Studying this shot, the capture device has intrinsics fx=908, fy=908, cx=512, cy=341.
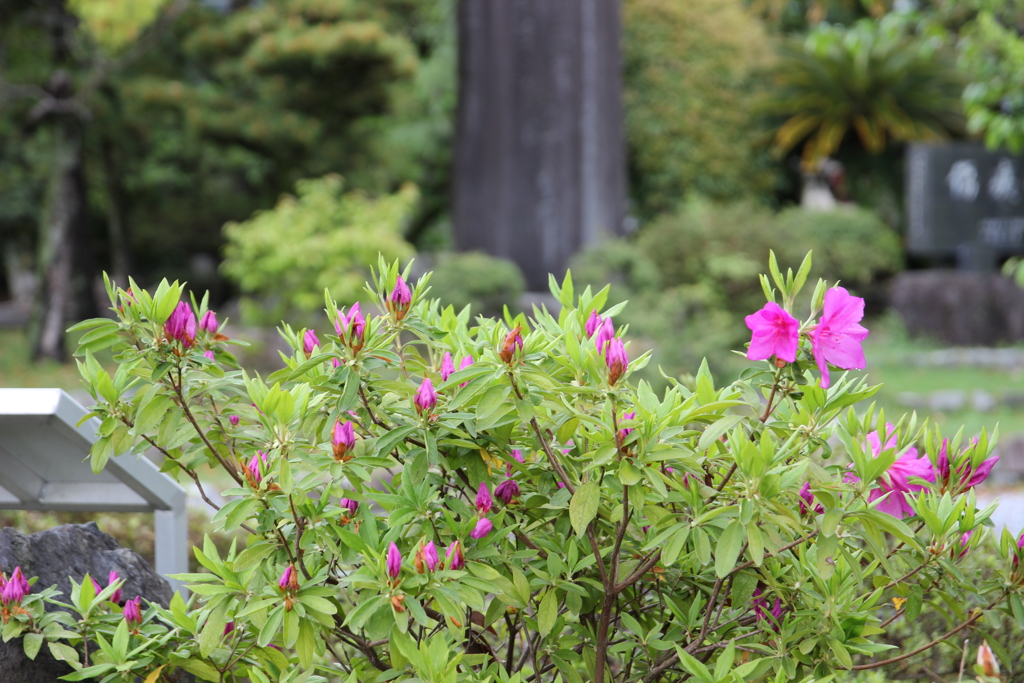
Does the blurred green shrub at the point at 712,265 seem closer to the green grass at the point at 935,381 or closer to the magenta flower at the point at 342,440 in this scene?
the green grass at the point at 935,381

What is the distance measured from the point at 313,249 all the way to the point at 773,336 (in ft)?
20.8

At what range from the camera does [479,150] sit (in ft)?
29.3

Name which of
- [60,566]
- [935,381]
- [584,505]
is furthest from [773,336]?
[935,381]

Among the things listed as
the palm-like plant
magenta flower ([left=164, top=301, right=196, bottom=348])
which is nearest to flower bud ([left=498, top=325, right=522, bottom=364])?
magenta flower ([left=164, top=301, right=196, bottom=348])

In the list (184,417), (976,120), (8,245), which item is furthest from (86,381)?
(8,245)

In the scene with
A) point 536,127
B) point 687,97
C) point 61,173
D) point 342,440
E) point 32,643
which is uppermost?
point 687,97

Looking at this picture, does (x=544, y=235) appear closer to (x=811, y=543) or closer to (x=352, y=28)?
(x=352, y=28)

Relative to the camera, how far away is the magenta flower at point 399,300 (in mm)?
1191

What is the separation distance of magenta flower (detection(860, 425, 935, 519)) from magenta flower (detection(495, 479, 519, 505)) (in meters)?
0.48

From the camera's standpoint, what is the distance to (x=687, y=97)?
42.0ft

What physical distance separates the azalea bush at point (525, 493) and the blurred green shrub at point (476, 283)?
611 centimetres

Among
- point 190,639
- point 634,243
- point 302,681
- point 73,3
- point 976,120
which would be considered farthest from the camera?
point 634,243

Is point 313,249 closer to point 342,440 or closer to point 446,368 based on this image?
point 446,368

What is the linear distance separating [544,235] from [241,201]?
513cm
